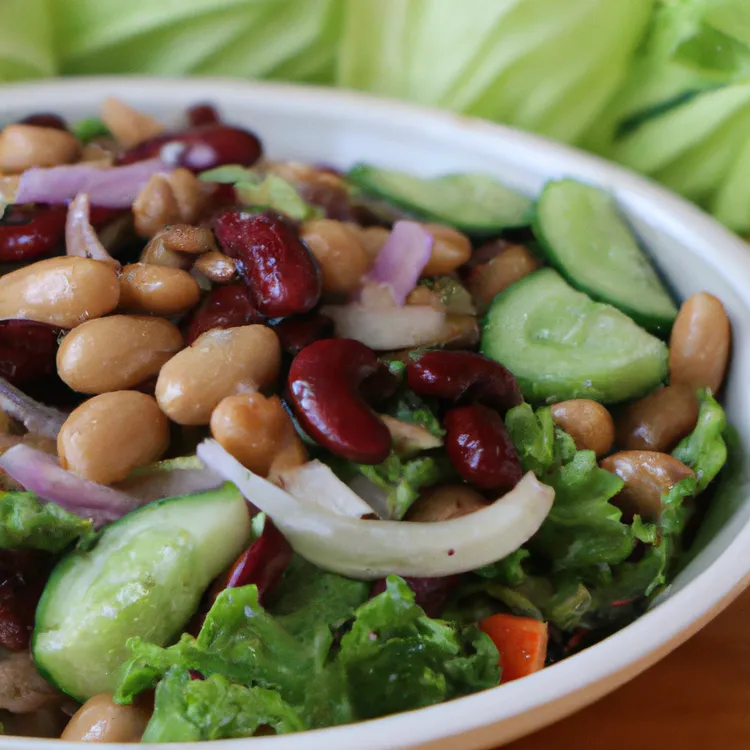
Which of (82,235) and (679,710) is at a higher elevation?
(82,235)

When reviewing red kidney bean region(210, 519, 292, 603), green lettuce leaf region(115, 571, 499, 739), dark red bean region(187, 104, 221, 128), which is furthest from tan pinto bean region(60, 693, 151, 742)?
dark red bean region(187, 104, 221, 128)

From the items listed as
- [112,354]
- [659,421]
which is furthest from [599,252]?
[112,354]

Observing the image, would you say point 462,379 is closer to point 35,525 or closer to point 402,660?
point 402,660

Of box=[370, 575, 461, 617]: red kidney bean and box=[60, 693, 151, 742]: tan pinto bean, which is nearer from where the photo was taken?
box=[60, 693, 151, 742]: tan pinto bean

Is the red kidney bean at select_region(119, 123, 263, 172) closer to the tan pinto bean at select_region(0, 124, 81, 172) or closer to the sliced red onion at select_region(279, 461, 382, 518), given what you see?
the tan pinto bean at select_region(0, 124, 81, 172)

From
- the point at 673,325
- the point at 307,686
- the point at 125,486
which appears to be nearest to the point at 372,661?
the point at 307,686

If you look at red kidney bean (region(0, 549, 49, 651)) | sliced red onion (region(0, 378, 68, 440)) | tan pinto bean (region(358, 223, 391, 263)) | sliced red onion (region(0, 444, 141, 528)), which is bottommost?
red kidney bean (region(0, 549, 49, 651))

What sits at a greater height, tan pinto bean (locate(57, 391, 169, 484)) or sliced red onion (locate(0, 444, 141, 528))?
tan pinto bean (locate(57, 391, 169, 484))
